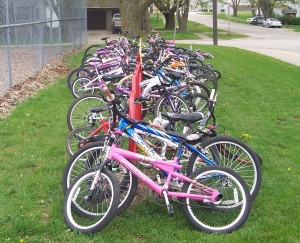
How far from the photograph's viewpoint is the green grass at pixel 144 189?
3.37m

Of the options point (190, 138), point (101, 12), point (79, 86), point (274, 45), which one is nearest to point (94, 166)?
point (190, 138)

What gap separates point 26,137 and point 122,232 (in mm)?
2898

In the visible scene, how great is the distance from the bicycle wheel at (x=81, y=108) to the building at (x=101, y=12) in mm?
34919

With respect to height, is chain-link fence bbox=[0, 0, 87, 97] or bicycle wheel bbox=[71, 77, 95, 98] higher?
chain-link fence bbox=[0, 0, 87, 97]

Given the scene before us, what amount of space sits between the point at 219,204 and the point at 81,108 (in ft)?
9.11

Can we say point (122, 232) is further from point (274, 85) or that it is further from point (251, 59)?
point (251, 59)

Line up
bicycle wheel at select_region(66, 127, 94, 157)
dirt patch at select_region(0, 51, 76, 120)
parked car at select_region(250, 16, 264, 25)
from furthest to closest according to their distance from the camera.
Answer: parked car at select_region(250, 16, 264, 25) < dirt patch at select_region(0, 51, 76, 120) < bicycle wheel at select_region(66, 127, 94, 157)

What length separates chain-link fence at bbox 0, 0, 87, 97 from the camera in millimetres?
8695

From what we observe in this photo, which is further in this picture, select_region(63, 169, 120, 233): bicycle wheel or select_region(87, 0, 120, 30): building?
select_region(87, 0, 120, 30): building

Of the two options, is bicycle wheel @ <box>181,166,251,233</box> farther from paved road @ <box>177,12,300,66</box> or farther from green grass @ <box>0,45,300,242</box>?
paved road @ <box>177,12,300,66</box>

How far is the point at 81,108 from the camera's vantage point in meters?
5.79

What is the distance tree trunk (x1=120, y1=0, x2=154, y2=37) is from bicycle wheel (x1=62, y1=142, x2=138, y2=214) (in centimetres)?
1460

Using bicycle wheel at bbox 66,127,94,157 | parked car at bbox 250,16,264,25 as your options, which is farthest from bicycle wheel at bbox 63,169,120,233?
parked car at bbox 250,16,264,25

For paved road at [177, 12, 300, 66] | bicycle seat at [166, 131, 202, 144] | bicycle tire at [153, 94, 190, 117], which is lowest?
bicycle tire at [153, 94, 190, 117]
